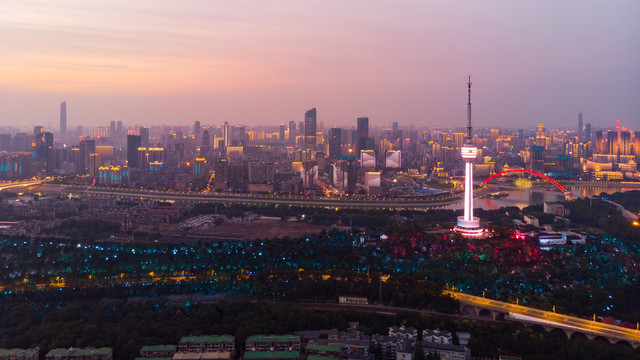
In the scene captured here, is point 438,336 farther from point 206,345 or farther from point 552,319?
point 206,345

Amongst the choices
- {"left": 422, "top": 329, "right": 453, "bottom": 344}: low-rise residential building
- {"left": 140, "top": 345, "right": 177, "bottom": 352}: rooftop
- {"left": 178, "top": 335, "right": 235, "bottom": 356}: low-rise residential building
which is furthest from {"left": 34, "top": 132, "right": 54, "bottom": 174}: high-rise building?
{"left": 422, "top": 329, "right": 453, "bottom": 344}: low-rise residential building

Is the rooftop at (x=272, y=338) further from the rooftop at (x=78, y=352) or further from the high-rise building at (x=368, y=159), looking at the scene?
the high-rise building at (x=368, y=159)

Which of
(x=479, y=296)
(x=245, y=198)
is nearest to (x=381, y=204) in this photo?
(x=245, y=198)

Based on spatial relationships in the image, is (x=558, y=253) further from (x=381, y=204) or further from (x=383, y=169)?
(x=383, y=169)

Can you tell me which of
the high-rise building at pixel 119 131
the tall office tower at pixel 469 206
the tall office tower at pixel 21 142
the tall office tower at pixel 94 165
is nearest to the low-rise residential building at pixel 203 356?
the tall office tower at pixel 469 206

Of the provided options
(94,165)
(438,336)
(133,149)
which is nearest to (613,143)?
(133,149)

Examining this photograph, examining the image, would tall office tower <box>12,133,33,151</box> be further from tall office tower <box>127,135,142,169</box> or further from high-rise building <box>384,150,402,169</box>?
high-rise building <box>384,150,402,169</box>
